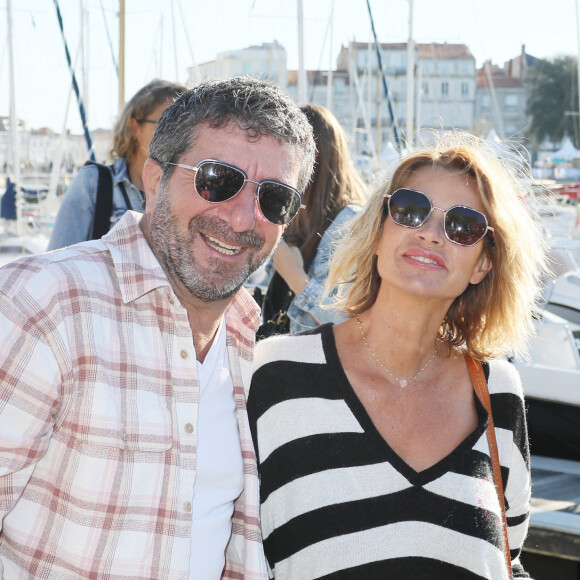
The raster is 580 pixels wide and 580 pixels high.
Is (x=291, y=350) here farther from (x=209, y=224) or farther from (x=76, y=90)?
(x=76, y=90)

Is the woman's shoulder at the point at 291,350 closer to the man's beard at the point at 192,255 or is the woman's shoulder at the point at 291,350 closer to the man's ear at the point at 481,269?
the man's beard at the point at 192,255

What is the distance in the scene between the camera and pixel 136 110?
3.88m

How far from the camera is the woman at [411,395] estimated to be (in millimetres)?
2107

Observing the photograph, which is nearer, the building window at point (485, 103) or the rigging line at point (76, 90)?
the rigging line at point (76, 90)

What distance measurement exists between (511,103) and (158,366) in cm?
8194

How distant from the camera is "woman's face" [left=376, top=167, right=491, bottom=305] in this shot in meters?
2.36

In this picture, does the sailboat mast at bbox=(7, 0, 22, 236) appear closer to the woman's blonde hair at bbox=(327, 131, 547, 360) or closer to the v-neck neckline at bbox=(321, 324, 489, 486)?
the woman's blonde hair at bbox=(327, 131, 547, 360)

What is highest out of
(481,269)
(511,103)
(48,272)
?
(511,103)

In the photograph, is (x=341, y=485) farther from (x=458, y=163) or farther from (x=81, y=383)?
(x=458, y=163)

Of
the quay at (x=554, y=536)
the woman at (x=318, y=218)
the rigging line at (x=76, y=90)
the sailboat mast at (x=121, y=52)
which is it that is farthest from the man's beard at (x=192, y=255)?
the rigging line at (x=76, y=90)

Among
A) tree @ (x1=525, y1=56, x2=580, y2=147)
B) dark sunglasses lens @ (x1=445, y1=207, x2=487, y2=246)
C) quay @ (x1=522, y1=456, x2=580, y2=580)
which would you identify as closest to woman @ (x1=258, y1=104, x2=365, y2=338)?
dark sunglasses lens @ (x1=445, y1=207, x2=487, y2=246)

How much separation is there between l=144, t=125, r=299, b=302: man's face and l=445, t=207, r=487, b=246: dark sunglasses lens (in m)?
0.66

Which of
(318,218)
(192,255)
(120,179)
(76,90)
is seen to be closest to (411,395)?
(192,255)

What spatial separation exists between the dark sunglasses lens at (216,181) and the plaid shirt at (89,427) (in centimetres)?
30
